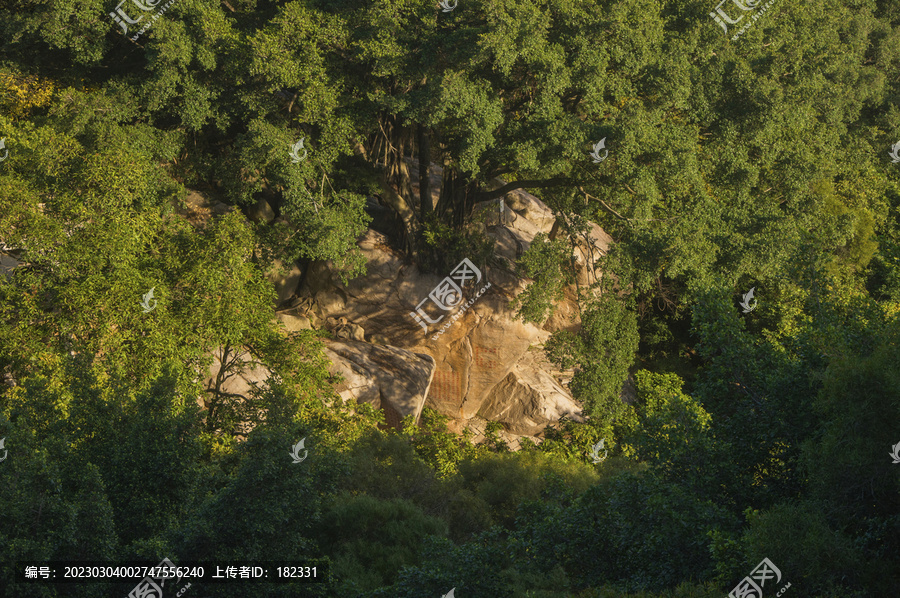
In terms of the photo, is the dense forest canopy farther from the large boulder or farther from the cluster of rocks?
the cluster of rocks

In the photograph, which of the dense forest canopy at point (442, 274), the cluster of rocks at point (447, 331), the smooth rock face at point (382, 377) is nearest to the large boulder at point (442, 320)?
the cluster of rocks at point (447, 331)

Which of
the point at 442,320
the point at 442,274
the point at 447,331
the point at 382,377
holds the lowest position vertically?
the point at 382,377

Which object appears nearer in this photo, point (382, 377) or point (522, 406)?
point (382, 377)

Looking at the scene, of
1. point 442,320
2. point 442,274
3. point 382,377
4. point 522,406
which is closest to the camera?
point 382,377

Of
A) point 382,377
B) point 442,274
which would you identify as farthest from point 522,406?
point 382,377

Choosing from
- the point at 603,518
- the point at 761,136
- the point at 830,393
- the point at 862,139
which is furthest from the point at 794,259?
the point at 862,139

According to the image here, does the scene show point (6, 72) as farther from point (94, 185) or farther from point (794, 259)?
point (794, 259)

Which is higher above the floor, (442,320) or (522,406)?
(442,320)

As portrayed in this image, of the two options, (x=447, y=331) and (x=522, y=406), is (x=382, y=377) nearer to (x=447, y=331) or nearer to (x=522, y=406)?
(x=447, y=331)
